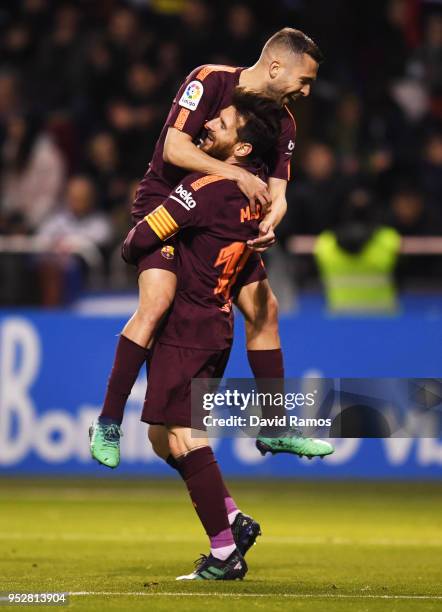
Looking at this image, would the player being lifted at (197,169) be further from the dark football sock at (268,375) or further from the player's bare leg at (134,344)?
the dark football sock at (268,375)

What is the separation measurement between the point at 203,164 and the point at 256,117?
0.34 meters

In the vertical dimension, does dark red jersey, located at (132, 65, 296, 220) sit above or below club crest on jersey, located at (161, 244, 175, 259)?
above

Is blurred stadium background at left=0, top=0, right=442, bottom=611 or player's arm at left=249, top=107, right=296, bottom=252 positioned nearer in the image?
player's arm at left=249, top=107, right=296, bottom=252

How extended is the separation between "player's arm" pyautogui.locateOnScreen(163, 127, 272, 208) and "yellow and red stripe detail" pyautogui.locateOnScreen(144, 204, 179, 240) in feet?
0.75

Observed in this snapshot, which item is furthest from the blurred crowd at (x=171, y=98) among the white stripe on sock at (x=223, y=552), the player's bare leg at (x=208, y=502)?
the white stripe on sock at (x=223, y=552)

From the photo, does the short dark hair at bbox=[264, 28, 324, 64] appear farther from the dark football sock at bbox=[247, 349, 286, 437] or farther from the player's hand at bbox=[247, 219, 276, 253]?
the dark football sock at bbox=[247, 349, 286, 437]

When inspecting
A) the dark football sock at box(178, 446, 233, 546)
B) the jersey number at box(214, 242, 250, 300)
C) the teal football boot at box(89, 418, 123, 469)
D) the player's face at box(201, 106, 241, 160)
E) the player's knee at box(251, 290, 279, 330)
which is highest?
the player's face at box(201, 106, 241, 160)

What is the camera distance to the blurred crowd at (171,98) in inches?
538

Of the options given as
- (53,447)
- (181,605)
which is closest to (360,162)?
(53,447)

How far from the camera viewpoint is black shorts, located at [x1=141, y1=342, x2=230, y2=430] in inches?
257

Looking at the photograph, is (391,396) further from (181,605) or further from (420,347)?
(420,347)

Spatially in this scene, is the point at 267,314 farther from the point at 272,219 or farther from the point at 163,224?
the point at 163,224

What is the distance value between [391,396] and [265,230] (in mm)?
945

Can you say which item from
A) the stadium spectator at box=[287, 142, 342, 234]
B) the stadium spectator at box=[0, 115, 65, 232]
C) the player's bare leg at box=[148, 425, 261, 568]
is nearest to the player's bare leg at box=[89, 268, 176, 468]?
the player's bare leg at box=[148, 425, 261, 568]
